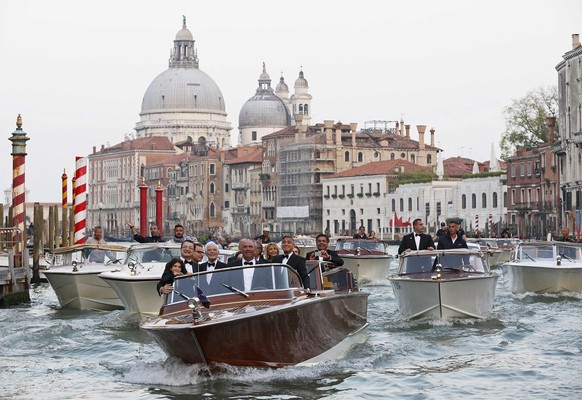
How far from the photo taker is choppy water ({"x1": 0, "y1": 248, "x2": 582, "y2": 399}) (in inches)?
636

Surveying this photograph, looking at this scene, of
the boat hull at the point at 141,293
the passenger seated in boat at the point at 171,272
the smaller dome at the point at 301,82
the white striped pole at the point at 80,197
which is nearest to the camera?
the passenger seated in boat at the point at 171,272

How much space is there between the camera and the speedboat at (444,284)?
883 inches

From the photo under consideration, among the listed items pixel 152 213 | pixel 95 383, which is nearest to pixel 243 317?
pixel 95 383

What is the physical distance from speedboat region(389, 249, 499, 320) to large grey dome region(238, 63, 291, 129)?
554ft

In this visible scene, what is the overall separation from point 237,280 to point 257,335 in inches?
39.6

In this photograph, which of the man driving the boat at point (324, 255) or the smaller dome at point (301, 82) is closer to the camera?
the man driving the boat at point (324, 255)

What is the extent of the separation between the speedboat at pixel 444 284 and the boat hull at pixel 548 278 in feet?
18.6

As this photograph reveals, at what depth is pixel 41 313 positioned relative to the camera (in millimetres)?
27766

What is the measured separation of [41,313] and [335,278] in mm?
10073

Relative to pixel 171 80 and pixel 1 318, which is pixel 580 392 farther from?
pixel 171 80

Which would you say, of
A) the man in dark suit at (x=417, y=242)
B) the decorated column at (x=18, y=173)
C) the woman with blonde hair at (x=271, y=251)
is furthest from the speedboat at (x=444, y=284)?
the decorated column at (x=18, y=173)

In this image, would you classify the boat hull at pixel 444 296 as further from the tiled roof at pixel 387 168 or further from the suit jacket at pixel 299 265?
the tiled roof at pixel 387 168

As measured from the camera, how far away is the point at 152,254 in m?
25.7

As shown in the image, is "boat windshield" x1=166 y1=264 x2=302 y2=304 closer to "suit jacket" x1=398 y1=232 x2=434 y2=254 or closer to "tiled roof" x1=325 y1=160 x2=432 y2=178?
"suit jacket" x1=398 y1=232 x2=434 y2=254
